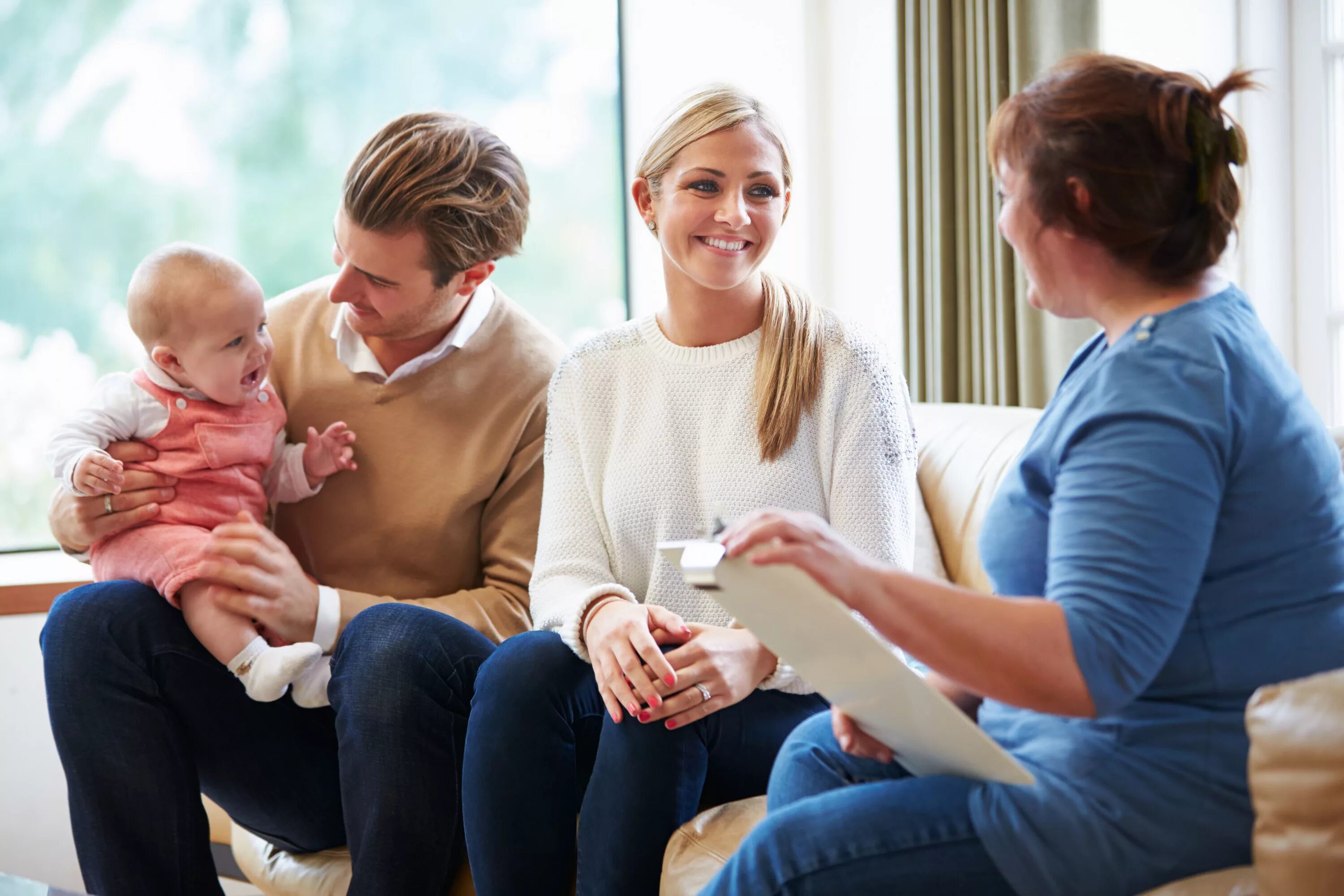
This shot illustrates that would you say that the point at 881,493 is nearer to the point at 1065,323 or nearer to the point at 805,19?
the point at 1065,323

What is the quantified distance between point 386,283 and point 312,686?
595 mm

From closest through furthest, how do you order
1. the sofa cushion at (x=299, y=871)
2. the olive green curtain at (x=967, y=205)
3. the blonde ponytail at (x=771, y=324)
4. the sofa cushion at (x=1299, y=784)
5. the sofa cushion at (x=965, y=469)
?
the sofa cushion at (x=1299, y=784) → the blonde ponytail at (x=771, y=324) → the sofa cushion at (x=299, y=871) → the sofa cushion at (x=965, y=469) → the olive green curtain at (x=967, y=205)

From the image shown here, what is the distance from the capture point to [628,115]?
3.29m

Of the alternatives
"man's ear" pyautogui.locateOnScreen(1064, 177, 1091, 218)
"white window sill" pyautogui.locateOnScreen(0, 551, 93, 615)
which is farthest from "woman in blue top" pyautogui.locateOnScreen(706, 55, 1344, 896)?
"white window sill" pyautogui.locateOnScreen(0, 551, 93, 615)

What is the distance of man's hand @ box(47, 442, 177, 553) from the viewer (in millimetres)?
1679

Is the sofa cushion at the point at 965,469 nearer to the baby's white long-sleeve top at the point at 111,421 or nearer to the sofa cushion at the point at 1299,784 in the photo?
the sofa cushion at the point at 1299,784

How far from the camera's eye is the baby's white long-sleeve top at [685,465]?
1.50 meters

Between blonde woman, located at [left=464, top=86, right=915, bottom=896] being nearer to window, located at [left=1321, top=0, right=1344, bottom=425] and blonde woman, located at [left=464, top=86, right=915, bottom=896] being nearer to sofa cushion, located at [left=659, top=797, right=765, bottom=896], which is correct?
sofa cushion, located at [left=659, top=797, right=765, bottom=896]

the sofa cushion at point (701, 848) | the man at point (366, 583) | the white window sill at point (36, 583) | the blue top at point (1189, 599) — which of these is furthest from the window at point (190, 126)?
the blue top at point (1189, 599)

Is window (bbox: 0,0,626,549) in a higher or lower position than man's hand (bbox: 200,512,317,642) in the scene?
higher

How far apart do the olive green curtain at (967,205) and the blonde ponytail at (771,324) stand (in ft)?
3.63

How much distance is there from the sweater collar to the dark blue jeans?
0.47m

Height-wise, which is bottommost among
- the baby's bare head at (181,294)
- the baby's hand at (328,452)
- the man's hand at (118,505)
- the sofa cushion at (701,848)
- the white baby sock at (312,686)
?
the sofa cushion at (701,848)

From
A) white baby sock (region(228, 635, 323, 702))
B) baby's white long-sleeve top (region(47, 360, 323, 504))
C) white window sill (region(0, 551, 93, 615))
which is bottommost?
white window sill (region(0, 551, 93, 615))
